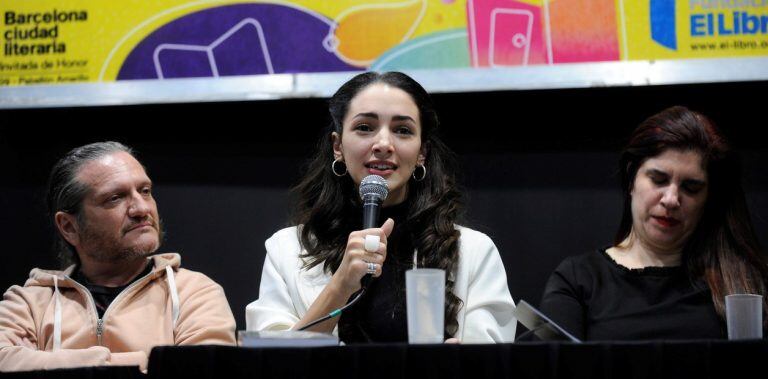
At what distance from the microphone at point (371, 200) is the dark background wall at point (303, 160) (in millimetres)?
937

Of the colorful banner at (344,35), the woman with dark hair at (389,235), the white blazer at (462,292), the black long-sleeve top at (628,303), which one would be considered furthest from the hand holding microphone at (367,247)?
the colorful banner at (344,35)

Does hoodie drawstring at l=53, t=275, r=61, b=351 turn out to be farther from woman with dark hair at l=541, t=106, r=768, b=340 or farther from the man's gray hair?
woman with dark hair at l=541, t=106, r=768, b=340

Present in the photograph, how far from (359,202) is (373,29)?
0.63m

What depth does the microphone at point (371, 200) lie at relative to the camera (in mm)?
2090

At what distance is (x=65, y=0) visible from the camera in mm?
3232

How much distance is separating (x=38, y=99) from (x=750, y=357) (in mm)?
2385

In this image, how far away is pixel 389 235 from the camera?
261 centimetres

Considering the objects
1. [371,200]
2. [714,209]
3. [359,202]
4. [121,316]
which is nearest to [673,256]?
[714,209]

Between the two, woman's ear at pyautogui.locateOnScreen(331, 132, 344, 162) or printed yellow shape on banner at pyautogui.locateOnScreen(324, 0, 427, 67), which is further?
printed yellow shape on banner at pyautogui.locateOnScreen(324, 0, 427, 67)

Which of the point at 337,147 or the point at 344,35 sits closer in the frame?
the point at 337,147

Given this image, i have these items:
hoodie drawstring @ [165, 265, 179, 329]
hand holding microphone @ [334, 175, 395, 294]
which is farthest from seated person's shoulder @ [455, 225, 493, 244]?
hoodie drawstring @ [165, 265, 179, 329]

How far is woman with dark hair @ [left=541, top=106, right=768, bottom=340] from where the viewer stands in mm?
2500

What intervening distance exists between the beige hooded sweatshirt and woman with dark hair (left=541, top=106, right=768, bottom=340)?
2.90 ft

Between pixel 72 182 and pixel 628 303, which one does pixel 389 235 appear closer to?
pixel 628 303
